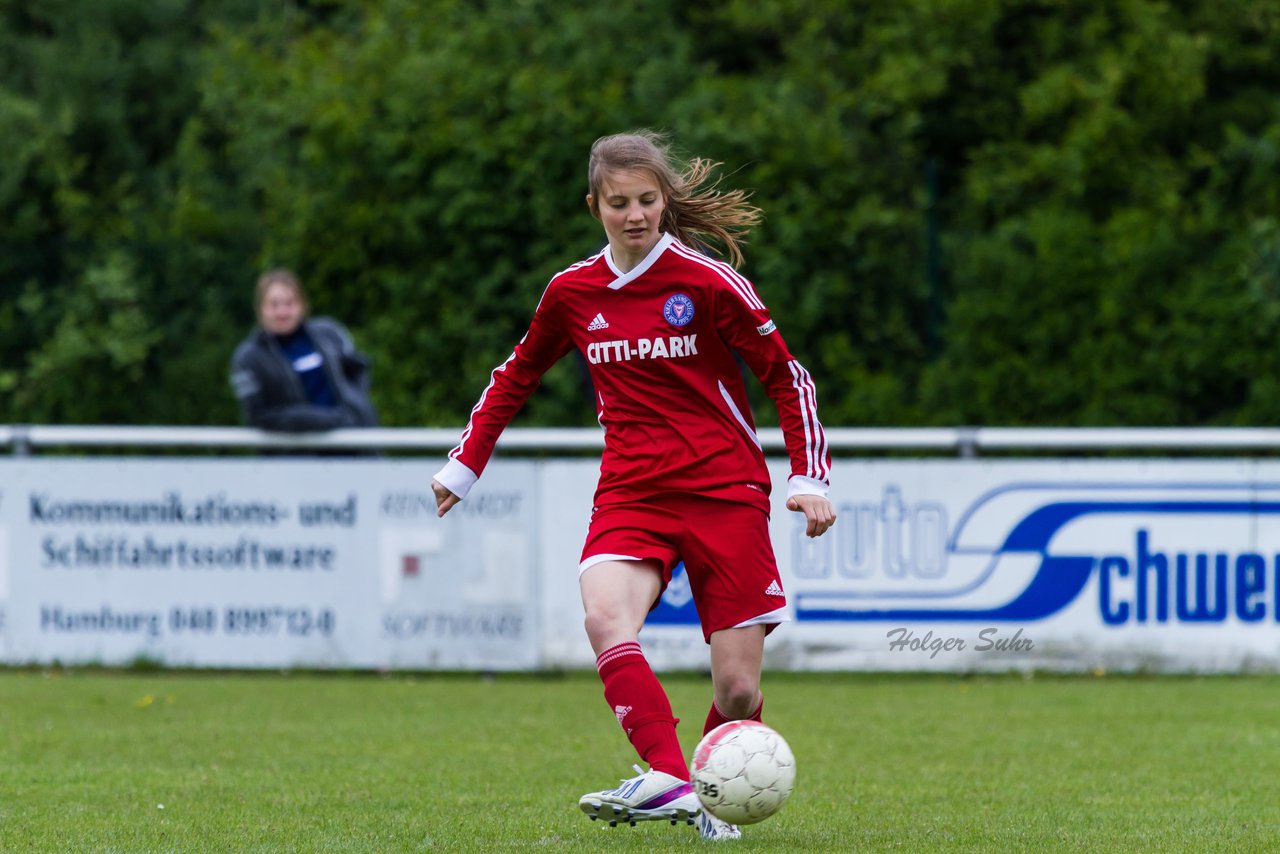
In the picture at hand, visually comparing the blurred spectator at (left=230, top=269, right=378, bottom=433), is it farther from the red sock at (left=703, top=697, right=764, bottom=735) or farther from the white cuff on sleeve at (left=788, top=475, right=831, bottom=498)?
the white cuff on sleeve at (left=788, top=475, right=831, bottom=498)

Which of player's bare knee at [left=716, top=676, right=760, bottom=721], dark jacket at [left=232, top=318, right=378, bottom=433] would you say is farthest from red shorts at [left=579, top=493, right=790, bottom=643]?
dark jacket at [left=232, top=318, right=378, bottom=433]

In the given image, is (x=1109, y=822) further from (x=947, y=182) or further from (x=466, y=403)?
(x=947, y=182)

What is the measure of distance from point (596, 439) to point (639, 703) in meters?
4.90

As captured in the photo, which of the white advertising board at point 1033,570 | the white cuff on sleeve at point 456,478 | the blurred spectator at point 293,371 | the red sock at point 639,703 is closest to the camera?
the red sock at point 639,703

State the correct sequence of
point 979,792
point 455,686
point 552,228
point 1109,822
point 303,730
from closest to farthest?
point 1109,822
point 979,792
point 303,730
point 455,686
point 552,228

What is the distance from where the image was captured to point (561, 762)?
6871mm

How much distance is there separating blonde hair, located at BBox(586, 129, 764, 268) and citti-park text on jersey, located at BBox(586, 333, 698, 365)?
1.05ft

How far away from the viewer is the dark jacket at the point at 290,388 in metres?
9.97

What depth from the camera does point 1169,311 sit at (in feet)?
42.0

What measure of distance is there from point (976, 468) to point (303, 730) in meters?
3.93

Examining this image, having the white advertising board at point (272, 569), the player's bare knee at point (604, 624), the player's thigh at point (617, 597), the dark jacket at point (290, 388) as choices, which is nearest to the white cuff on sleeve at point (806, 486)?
the player's thigh at point (617, 597)

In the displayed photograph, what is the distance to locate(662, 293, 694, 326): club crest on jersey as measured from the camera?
205 inches

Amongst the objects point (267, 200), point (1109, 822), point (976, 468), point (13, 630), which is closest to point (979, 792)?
point (1109, 822)

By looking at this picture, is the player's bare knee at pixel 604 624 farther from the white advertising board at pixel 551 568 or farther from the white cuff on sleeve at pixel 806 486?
the white advertising board at pixel 551 568
